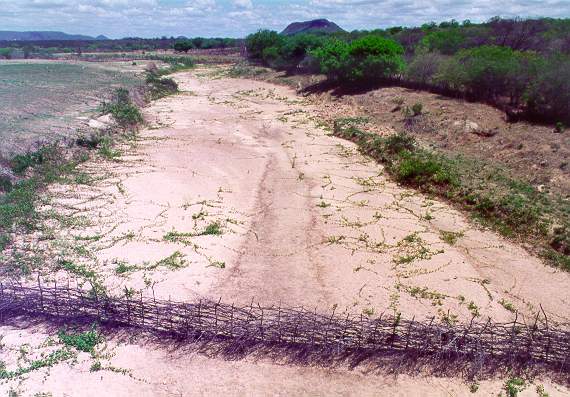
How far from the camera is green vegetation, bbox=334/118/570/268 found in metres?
12.7

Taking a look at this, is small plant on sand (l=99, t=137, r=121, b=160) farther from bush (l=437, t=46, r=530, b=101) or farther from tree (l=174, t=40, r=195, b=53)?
tree (l=174, t=40, r=195, b=53)

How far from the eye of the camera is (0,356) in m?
7.88

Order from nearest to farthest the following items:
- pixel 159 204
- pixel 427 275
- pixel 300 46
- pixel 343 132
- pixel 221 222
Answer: pixel 427 275 < pixel 221 222 < pixel 159 204 < pixel 343 132 < pixel 300 46

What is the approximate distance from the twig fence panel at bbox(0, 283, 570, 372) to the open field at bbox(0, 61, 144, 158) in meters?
10.1

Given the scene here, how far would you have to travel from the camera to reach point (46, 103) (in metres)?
26.5

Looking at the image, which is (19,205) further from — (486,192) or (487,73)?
(487,73)

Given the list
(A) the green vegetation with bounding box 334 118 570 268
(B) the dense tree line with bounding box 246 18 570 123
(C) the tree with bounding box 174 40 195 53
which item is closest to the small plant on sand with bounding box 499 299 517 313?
(A) the green vegetation with bounding box 334 118 570 268

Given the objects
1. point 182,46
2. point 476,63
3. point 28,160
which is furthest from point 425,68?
point 182,46

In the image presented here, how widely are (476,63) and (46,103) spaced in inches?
962

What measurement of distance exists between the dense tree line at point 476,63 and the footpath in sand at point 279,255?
926 cm

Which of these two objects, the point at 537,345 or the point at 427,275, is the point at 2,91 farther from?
the point at 537,345

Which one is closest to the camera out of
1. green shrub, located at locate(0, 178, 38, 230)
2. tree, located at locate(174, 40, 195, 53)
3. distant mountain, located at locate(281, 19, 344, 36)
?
green shrub, located at locate(0, 178, 38, 230)

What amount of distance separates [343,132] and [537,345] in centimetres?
1762

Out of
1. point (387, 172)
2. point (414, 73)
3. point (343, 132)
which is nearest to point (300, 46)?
point (414, 73)
